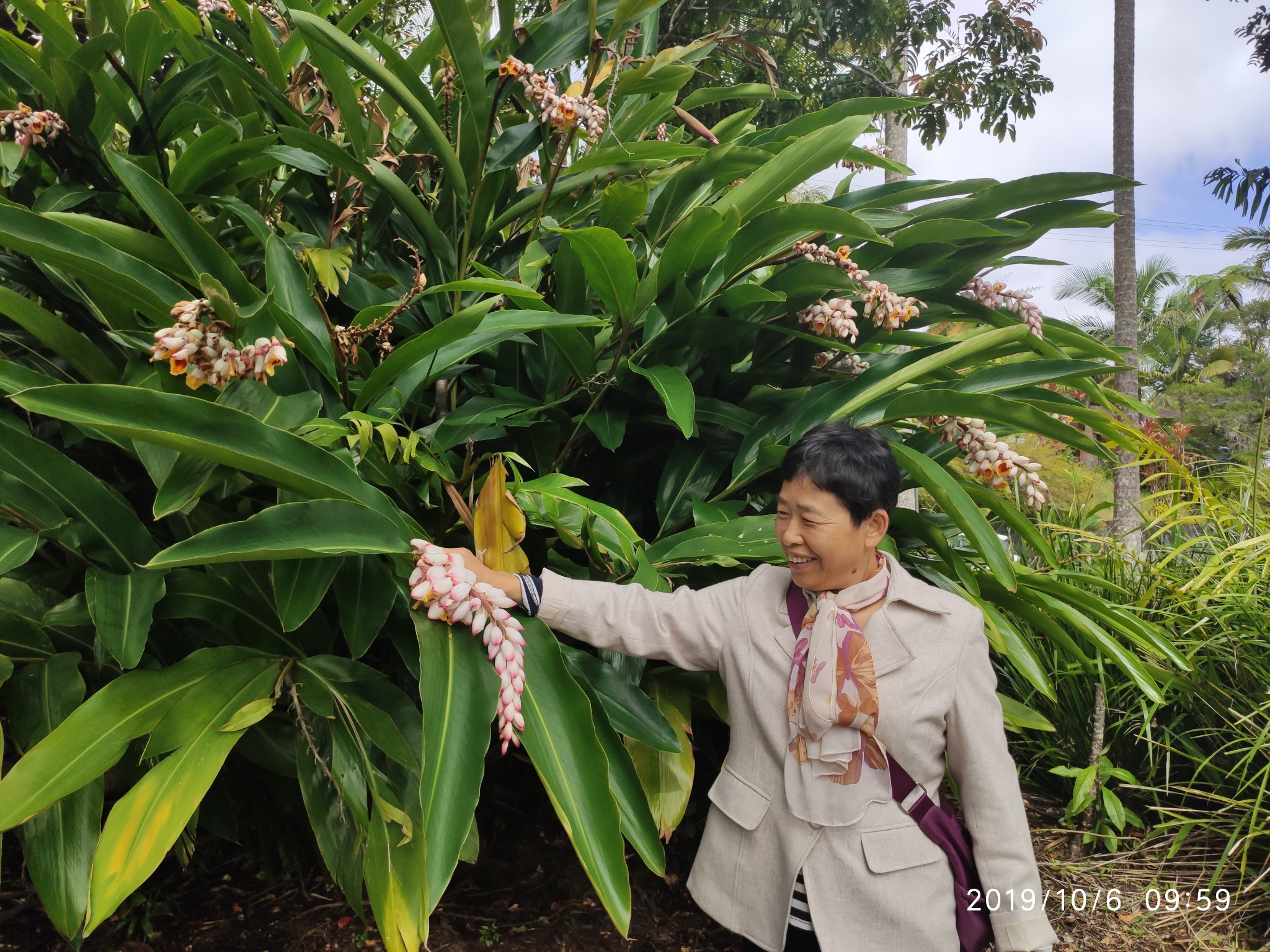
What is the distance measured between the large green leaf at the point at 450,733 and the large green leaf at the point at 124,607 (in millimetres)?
399

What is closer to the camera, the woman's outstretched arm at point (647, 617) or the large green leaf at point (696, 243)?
the woman's outstretched arm at point (647, 617)

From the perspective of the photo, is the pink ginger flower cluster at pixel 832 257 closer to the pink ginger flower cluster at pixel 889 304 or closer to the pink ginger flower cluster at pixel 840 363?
the pink ginger flower cluster at pixel 889 304

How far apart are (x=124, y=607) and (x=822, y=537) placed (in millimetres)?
→ 985

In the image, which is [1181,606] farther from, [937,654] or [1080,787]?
Result: [937,654]

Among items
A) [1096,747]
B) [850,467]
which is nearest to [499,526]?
[850,467]

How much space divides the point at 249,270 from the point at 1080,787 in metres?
2.46

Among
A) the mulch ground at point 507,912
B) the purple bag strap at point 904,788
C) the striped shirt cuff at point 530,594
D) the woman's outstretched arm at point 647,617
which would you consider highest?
the striped shirt cuff at point 530,594

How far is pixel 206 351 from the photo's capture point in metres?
1.06

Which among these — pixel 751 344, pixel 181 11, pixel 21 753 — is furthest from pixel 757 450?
pixel 181 11

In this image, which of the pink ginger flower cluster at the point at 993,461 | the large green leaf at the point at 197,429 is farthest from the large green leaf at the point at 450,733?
the pink ginger flower cluster at the point at 993,461

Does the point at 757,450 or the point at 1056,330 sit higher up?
the point at 1056,330

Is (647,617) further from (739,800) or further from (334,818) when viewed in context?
(334,818)

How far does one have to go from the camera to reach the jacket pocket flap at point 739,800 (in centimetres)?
123

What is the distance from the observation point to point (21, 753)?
1238 millimetres
